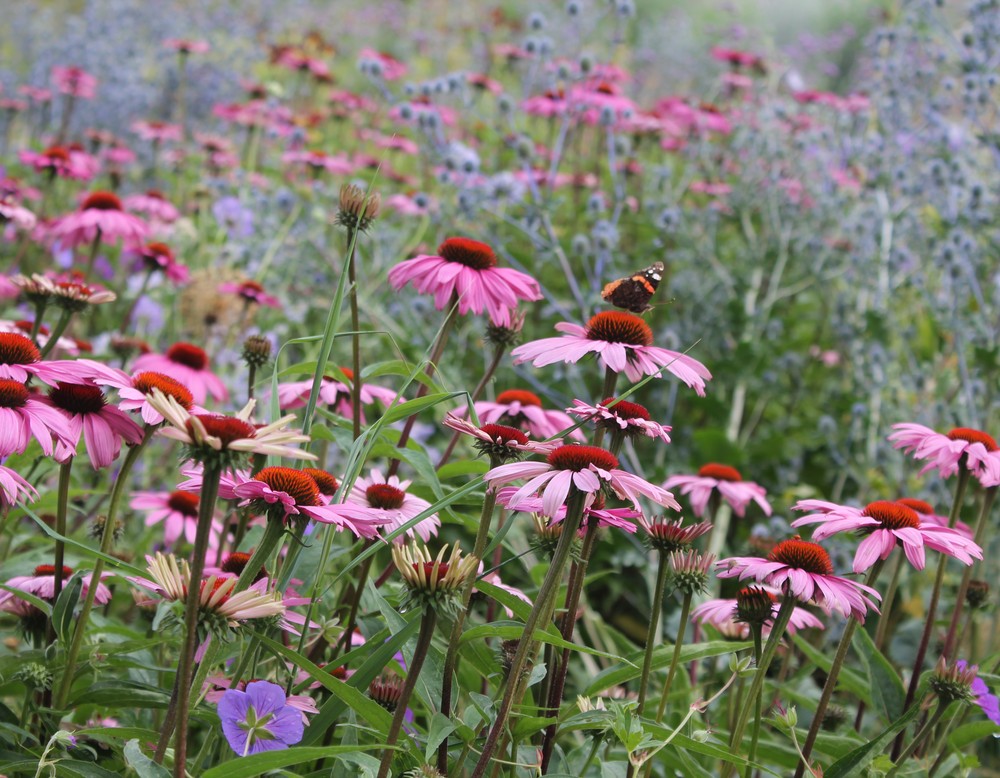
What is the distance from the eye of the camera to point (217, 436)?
956 millimetres

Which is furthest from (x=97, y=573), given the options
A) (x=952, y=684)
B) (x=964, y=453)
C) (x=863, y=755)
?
(x=964, y=453)

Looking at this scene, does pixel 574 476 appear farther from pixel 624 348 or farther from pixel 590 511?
pixel 624 348

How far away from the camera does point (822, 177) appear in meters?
4.41

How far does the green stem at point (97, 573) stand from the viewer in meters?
1.28

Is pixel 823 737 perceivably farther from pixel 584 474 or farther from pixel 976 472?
pixel 584 474

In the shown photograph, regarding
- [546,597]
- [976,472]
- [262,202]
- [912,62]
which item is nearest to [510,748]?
[546,597]

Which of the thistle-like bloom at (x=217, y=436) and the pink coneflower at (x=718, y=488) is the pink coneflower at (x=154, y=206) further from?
the thistle-like bloom at (x=217, y=436)

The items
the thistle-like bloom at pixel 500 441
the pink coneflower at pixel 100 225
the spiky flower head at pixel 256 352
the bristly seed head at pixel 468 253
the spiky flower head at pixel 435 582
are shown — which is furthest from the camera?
the pink coneflower at pixel 100 225

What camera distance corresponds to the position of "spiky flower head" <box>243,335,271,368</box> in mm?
1919

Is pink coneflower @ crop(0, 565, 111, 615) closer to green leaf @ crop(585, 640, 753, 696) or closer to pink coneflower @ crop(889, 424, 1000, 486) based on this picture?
green leaf @ crop(585, 640, 753, 696)

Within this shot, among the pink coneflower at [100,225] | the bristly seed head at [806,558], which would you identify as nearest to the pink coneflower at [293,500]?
the bristly seed head at [806,558]

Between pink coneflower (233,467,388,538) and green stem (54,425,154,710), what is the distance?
0.75 feet

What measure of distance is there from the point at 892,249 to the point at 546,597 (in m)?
2.92

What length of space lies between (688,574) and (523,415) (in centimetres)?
45
